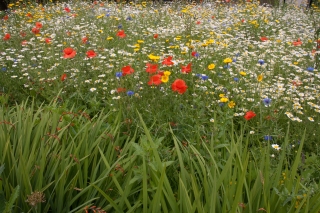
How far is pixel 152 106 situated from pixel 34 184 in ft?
3.70

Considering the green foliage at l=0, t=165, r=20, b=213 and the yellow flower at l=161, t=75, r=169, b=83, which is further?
the yellow flower at l=161, t=75, r=169, b=83

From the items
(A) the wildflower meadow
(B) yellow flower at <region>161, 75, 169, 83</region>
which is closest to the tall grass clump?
(A) the wildflower meadow

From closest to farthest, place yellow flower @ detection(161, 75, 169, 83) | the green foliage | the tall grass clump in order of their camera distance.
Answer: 1. the green foliage
2. the tall grass clump
3. yellow flower @ detection(161, 75, 169, 83)

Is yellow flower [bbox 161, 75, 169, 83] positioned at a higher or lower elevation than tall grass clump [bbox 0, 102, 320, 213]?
higher

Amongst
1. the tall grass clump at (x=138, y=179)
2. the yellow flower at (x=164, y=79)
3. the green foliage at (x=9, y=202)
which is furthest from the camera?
the yellow flower at (x=164, y=79)

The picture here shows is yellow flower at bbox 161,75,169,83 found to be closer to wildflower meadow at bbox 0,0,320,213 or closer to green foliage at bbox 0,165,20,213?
wildflower meadow at bbox 0,0,320,213

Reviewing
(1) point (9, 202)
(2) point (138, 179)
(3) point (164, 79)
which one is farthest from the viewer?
(3) point (164, 79)

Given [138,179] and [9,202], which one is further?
[138,179]

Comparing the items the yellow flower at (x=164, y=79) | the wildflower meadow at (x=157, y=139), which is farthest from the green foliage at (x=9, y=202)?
the yellow flower at (x=164, y=79)

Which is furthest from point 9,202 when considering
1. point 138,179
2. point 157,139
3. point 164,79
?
point 164,79

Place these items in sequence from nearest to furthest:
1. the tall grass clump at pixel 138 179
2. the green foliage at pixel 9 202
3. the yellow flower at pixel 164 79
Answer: the green foliage at pixel 9 202 → the tall grass clump at pixel 138 179 → the yellow flower at pixel 164 79

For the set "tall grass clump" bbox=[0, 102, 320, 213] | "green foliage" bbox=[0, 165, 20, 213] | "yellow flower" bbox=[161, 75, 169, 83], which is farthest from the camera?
"yellow flower" bbox=[161, 75, 169, 83]

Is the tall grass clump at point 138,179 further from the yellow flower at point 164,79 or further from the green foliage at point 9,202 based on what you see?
the yellow flower at point 164,79

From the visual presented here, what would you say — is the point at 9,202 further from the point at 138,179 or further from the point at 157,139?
the point at 157,139
